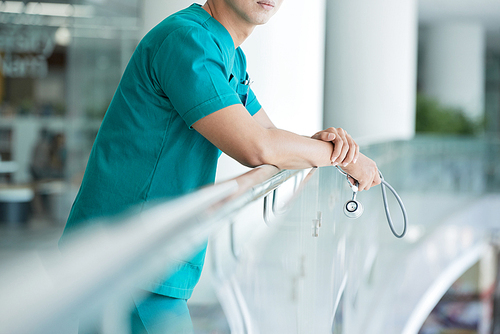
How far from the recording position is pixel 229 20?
1.36 meters

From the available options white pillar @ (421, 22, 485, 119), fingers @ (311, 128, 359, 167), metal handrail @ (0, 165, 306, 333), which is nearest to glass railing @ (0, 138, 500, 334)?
metal handrail @ (0, 165, 306, 333)

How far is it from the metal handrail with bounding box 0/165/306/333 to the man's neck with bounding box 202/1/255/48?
30.0 inches

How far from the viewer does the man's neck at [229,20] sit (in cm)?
134

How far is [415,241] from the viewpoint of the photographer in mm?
7020

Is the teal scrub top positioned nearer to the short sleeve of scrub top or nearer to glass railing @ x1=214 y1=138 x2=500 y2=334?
the short sleeve of scrub top

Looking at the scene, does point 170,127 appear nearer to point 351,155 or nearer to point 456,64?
point 351,155

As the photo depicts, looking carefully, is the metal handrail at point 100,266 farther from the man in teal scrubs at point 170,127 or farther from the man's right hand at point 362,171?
the man's right hand at point 362,171

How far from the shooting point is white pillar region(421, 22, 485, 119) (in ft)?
49.4

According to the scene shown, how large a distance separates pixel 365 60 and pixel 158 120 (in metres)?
6.21

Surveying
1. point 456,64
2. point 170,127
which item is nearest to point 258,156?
point 170,127

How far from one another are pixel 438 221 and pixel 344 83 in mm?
2437

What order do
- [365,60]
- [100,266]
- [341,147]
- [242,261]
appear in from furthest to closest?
[365,60] → [341,147] → [242,261] → [100,266]

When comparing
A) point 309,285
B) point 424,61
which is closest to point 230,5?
point 309,285

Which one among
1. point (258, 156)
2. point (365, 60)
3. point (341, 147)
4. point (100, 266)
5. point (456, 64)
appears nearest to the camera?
point (100, 266)
